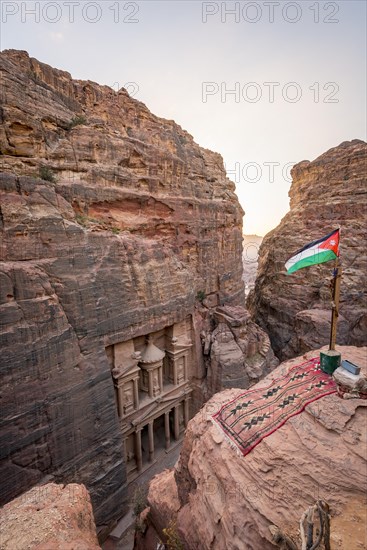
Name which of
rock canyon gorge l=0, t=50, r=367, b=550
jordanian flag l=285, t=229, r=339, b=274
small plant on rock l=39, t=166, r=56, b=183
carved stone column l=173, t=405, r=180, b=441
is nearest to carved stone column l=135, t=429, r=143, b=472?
rock canyon gorge l=0, t=50, r=367, b=550

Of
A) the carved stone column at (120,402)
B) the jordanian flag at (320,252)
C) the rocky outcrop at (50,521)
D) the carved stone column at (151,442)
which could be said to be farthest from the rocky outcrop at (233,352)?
the rocky outcrop at (50,521)

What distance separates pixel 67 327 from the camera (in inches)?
354

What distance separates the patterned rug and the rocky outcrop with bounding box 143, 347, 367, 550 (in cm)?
15

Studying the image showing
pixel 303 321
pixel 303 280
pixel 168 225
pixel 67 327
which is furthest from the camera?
pixel 303 280

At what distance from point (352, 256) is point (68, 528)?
21.9 m

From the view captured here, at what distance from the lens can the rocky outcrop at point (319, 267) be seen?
17.5m

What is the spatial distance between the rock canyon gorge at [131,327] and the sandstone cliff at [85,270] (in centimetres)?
6

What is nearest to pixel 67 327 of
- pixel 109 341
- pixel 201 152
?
pixel 109 341

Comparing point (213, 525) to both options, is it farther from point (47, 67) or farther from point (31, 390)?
point (47, 67)

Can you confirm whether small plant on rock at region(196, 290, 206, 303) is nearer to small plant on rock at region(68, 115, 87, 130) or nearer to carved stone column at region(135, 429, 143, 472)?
carved stone column at region(135, 429, 143, 472)

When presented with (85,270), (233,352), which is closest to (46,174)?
(85,270)

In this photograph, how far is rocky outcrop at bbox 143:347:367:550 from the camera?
3787 mm

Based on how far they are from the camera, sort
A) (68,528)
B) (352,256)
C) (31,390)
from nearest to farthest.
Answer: (68,528), (31,390), (352,256)

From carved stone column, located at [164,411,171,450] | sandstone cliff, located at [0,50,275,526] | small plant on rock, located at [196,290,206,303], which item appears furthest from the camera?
small plant on rock, located at [196,290,206,303]
